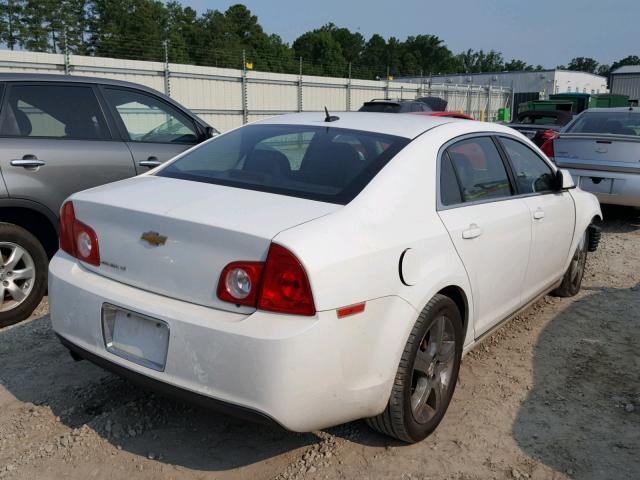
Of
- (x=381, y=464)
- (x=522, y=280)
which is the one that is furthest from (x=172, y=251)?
(x=522, y=280)

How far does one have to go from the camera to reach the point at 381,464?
110 inches

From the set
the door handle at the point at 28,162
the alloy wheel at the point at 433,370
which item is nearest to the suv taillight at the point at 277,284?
the alloy wheel at the point at 433,370

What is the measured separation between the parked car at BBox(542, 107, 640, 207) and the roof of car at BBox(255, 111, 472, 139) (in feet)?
14.4

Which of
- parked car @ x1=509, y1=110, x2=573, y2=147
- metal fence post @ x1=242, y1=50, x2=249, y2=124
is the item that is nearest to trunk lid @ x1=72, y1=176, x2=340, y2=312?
parked car @ x1=509, y1=110, x2=573, y2=147

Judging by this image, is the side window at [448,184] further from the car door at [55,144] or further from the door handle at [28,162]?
the door handle at [28,162]

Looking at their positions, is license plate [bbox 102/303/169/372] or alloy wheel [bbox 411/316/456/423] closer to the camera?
license plate [bbox 102/303/169/372]

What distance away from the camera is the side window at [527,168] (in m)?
3.90

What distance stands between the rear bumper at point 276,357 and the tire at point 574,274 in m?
2.87

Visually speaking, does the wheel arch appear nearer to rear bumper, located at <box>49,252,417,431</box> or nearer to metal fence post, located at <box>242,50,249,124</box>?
rear bumper, located at <box>49,252,417,431</box>

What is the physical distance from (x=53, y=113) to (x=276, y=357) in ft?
11.1

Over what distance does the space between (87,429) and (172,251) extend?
112cm

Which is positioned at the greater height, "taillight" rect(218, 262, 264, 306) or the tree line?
the tree line

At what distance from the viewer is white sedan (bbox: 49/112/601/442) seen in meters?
2.31

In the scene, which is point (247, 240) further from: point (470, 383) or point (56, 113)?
point (56, 113)
